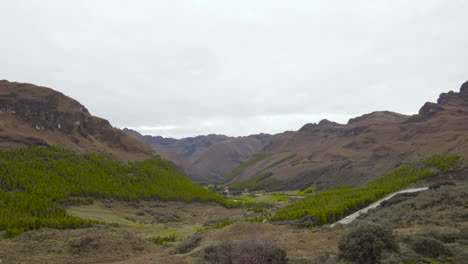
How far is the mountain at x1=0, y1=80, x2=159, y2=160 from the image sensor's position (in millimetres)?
52500

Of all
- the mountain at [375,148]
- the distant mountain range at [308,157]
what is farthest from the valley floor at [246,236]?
the mountain at [375,148]

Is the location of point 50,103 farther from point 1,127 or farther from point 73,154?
point 73,154

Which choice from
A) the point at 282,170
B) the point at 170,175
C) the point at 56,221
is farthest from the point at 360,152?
the point at 56,221

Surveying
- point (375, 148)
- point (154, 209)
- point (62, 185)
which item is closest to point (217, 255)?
point (62, 185)

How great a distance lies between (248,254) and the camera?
11203 millimetres

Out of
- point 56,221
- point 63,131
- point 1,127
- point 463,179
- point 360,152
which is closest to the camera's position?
point 56,221

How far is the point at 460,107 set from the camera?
139875mm

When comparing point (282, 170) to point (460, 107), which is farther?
point (282, 170)

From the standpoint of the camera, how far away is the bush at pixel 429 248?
34.1 ft

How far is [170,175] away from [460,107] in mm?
149957

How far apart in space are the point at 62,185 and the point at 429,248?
42.0 m

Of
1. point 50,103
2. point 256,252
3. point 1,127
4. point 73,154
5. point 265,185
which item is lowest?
point 265,185

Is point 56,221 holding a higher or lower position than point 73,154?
lower

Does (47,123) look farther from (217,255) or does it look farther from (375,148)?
(375,148)
